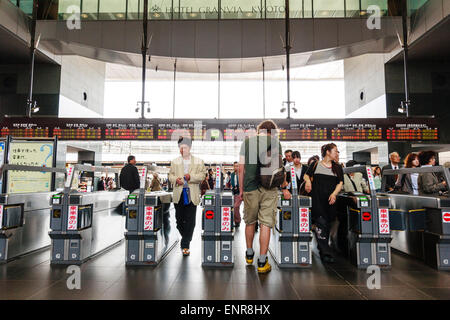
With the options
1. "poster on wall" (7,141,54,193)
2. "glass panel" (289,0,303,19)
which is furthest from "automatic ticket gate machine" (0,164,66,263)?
"glass panel" (289,0,303,19)

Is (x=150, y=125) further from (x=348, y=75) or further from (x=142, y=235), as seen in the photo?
(x=348, y=75)


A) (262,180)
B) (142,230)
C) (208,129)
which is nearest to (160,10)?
(208,129)

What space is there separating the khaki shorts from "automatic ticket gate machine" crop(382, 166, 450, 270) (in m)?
1.59

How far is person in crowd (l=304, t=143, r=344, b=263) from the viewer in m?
3.93

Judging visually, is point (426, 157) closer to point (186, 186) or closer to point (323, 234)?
point (323, 234)

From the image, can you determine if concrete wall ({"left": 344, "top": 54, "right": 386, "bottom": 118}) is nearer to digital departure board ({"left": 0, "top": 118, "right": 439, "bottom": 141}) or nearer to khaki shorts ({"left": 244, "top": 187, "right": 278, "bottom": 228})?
digital departure board ({"left": 0, "top": 118, "right": 439, "bottom": 141})

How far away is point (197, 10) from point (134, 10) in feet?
6.44

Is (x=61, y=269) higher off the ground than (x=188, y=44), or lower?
lower

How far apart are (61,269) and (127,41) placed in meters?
7.04

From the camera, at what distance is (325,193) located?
13.0ft

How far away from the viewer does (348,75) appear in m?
12.0

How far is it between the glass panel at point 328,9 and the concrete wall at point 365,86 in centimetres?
208

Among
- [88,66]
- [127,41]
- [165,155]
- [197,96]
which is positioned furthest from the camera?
[165,155]
